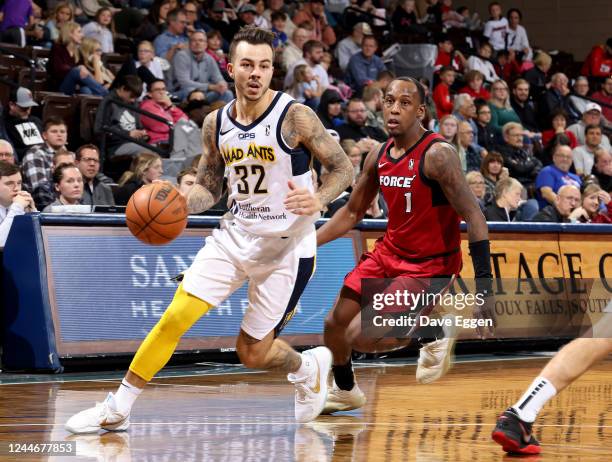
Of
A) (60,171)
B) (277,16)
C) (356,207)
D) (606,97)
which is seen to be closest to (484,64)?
(606,97)

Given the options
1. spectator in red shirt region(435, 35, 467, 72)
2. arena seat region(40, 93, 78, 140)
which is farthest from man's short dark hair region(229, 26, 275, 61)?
spectator in red shirt region(435, 35, 467, 72)

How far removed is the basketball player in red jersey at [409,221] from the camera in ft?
22.9

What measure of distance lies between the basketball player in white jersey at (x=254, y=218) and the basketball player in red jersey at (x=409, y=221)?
532 mm

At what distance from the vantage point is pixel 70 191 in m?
10.5

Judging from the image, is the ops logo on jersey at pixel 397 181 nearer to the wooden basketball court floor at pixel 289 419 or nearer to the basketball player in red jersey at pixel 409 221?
the basketball player in red jersey at pixel 409 221

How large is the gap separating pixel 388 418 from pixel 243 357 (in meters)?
1.02

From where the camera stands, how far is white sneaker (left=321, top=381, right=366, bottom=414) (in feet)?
24.0

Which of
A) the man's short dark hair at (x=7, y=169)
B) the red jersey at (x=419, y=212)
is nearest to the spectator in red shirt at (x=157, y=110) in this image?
the man's short dark hair at (x=7, y=169)

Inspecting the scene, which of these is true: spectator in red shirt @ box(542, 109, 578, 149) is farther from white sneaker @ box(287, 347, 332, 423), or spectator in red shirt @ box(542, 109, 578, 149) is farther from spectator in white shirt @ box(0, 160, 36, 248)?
white sneaker @ box(287, 347, 332, 423)

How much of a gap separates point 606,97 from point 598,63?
5.21ft

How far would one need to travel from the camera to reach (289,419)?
7.09 metres

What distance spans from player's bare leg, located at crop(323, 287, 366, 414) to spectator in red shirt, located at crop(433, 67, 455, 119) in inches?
450

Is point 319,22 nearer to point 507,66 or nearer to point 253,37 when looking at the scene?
point 507,66

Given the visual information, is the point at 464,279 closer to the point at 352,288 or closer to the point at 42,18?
the point at 352,288
